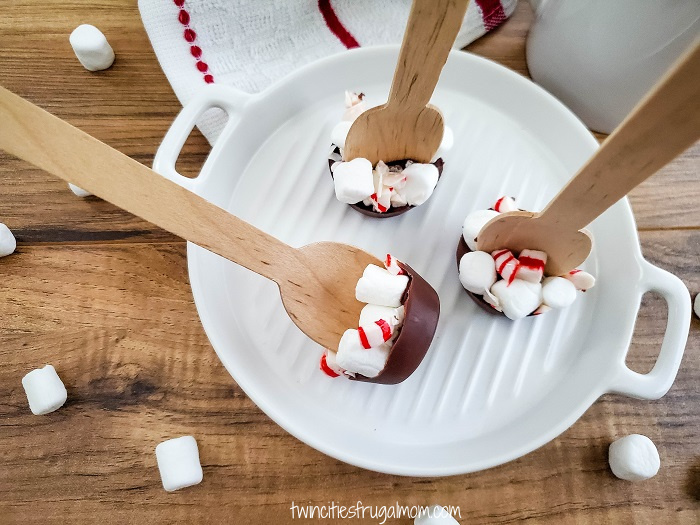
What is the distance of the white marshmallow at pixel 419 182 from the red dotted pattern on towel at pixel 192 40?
0.81 ft

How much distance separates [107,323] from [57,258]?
0.29ft

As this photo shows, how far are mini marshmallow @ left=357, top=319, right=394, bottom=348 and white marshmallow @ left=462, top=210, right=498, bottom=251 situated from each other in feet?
0.41

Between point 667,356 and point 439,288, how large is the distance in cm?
21

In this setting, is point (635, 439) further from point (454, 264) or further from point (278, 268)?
point (278, 268)

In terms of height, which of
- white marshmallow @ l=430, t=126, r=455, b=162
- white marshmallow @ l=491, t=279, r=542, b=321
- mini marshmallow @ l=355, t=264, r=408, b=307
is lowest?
mini marshmallow @ l=355, t=264, r=408, b=307

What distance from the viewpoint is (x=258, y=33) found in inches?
23.6

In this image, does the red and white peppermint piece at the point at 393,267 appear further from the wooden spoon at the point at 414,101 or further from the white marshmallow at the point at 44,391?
the white marshmallow at the point at 44,391

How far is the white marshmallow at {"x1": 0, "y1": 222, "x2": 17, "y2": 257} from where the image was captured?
21.1 inches

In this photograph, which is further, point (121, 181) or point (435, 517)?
point (435, 517)

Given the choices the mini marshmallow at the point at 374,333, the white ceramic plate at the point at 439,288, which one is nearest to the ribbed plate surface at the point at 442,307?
the white ceramic plate at the point at 439,288

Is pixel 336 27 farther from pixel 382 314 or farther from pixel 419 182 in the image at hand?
pixel 382 314

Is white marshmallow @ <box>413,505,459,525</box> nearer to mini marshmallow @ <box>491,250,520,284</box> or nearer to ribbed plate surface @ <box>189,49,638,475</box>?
ribbed plate surface @ <box>189,49,638,475</box>

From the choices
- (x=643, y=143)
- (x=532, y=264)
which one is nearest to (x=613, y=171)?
(x=643, y=143)

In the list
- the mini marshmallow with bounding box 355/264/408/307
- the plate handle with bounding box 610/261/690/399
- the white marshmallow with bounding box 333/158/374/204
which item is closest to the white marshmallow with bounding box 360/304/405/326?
the mini marshmallow with bounding box 355/264/408/307
